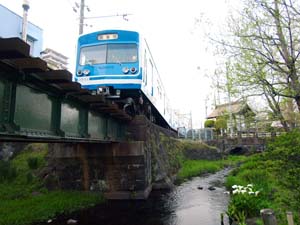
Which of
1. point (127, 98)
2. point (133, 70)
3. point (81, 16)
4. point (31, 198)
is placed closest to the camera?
point (31, 198)

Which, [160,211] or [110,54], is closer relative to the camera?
[160,211]

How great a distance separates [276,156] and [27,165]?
35.6 feet

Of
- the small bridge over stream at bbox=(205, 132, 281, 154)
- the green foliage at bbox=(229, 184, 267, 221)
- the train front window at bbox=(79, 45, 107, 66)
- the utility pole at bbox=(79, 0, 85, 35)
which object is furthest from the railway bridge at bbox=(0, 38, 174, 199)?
the small bridge over stream at bbox=(205, 132, 281, 154)

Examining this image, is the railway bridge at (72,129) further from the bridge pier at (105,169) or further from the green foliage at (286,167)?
the green foliage at (286,167)

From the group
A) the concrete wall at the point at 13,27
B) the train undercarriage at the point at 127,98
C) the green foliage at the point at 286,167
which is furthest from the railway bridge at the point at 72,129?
the concrete wall at the point at 13,27

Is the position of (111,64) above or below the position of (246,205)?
above

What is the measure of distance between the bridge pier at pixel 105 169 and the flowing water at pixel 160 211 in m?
0.59

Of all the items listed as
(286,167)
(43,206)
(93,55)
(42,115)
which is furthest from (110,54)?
(286,167)

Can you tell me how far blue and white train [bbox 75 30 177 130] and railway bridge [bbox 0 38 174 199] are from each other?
95cm

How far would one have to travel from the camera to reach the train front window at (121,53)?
974 centimetres

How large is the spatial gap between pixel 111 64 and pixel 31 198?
17.6ft

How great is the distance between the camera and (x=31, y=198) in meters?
9.09

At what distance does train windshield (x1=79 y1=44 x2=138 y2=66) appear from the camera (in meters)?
9.77

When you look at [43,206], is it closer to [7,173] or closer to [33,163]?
[7,173]
